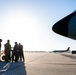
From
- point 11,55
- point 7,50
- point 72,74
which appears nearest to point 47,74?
point 72,74

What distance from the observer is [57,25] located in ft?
31.0

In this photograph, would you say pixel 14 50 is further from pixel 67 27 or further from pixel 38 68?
pixel 67 27

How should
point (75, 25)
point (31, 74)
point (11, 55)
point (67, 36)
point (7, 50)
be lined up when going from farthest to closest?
point (11, 55)
point (7, 50)
point (31, 74)
point (67, 36)
point (75, 25)

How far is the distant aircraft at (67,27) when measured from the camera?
8.74m

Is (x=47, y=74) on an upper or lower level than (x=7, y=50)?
lower

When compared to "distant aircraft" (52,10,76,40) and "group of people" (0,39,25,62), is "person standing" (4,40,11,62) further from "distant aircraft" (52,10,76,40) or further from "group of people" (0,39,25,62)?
"distant aircraft" (52,10,76,40)

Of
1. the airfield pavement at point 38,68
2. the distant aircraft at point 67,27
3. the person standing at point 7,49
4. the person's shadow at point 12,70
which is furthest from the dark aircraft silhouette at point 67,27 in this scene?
the person standing at point 7,49

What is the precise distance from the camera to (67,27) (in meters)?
8.94

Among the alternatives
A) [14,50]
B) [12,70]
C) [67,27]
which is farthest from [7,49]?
[67,27]

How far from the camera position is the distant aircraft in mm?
8737

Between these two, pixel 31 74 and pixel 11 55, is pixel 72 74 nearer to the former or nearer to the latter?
pixel 31 74

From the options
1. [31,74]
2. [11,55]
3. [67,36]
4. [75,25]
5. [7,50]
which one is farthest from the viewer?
[11,55]

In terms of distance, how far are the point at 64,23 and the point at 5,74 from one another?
5.27 metres

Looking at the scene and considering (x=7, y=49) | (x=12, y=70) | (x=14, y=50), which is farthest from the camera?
(x=14, y=50)
